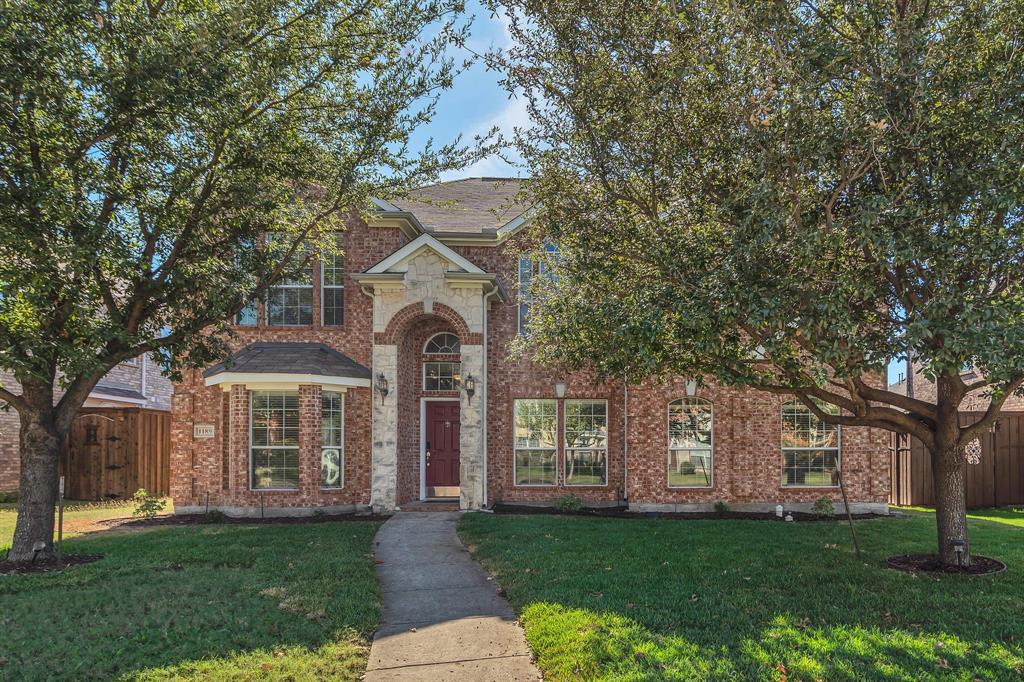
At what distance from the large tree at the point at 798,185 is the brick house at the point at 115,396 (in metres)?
11.2

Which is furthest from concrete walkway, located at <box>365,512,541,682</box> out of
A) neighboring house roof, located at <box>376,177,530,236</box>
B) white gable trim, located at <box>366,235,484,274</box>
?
neighboring house roof, located at <box>376,177,530,236</box>

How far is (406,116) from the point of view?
383 inches

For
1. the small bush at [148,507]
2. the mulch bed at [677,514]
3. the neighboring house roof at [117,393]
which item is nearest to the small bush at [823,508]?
the mulch bed at [677,514]

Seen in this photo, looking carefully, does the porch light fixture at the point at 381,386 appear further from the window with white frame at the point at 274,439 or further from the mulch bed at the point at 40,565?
the mulch bed at the point at 40,565

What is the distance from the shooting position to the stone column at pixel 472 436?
1308cm

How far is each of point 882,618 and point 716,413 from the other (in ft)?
25.5

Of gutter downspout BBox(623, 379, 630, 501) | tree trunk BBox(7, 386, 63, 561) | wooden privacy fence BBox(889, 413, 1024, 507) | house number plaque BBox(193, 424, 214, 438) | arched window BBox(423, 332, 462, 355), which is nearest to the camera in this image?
tree trunk BBox(7, 386, 63, 561)

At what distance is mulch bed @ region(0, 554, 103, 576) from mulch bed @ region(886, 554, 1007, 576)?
34.6 ft

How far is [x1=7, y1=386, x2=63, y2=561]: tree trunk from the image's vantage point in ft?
27.9

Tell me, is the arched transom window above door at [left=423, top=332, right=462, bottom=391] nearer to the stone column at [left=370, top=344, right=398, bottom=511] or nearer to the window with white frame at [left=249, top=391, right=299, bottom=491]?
the stone column at [left=370, top=344, right=398, bottom=511]

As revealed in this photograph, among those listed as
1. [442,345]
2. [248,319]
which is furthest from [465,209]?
[248,319]

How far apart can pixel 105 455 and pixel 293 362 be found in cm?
727

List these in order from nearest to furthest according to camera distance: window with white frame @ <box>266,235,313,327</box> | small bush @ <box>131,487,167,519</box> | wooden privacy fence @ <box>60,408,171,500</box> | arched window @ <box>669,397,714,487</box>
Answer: small bush @ <box>131,487,167,519</box>
arched window @ <box>669,397,714,487</box>
window with white frame @ <box>266,235,313,327</box>
wooden privacy fence @ <box>60,408,171,500</box>

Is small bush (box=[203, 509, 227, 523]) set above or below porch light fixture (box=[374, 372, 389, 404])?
below
